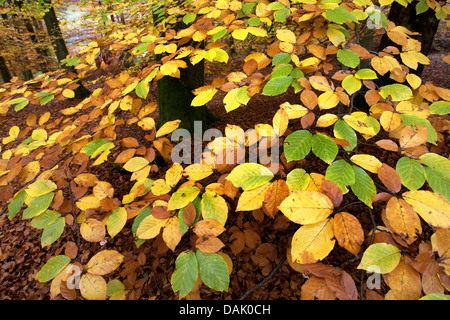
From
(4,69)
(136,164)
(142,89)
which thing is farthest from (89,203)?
(4,69)

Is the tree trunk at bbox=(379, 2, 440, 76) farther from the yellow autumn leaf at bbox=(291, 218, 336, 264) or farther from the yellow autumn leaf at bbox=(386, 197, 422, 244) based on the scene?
the yellow autumn leaf at bbox=(291, 218, 336, 264)

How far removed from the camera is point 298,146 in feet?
2.33

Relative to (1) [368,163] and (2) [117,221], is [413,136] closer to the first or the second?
(1) [368,163]

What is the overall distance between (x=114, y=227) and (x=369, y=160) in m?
1.02

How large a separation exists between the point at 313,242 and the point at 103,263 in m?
0.77

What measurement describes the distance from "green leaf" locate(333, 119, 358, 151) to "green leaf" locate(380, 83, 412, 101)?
0.30 metres

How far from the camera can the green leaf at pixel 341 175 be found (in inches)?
26.1

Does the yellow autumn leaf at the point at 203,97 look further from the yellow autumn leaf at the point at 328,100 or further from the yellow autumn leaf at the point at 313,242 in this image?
the yellow autumn leaf at the point at 313,242

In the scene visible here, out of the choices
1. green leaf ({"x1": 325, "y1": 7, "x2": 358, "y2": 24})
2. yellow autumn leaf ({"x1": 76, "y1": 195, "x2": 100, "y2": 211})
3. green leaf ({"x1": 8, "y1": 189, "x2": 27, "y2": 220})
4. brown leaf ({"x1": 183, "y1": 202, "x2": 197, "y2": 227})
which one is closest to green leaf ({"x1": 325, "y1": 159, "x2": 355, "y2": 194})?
brown leaf ({"x1": 183, "y1": 202, "x2": 197, "y2": 227})

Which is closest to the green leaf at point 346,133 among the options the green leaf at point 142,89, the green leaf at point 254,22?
the green leaf at point 254,22

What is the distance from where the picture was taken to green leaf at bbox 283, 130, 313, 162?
0.70 metres

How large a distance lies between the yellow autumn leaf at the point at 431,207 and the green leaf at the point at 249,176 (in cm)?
43

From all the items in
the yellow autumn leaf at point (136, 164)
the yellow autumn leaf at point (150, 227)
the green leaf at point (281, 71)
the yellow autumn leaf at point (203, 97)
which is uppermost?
the green leaf at point (281, 71)
